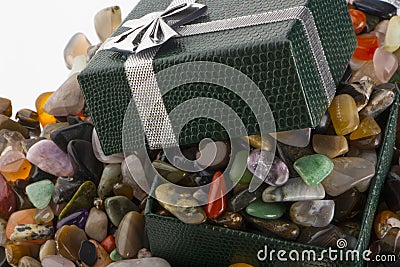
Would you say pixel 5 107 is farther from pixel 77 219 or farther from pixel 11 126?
pixel 77 219

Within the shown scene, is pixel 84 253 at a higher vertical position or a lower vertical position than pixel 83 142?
lower

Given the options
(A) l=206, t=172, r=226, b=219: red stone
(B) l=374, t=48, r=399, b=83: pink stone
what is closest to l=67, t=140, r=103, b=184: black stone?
(A) l=206, t=172, r=226, b=219: red stone

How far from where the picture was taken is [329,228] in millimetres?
802

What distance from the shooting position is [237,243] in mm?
832

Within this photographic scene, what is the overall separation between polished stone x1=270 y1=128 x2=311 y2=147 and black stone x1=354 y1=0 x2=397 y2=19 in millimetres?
323

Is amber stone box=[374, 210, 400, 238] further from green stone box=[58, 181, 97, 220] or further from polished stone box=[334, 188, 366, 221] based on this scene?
green stone box=[58, 181, 97, 220]

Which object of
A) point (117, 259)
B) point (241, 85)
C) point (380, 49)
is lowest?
point (117, 259)

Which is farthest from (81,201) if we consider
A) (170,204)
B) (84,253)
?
(170,204)

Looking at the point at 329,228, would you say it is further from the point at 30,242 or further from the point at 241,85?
the point at 30,242

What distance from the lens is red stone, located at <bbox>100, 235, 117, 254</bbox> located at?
948mm

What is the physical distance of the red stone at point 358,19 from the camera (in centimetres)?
104

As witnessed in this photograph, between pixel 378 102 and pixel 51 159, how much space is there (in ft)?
1.61

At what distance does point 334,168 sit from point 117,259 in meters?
0.33

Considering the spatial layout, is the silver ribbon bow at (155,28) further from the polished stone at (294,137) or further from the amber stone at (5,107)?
the amber stone at (5,107)
